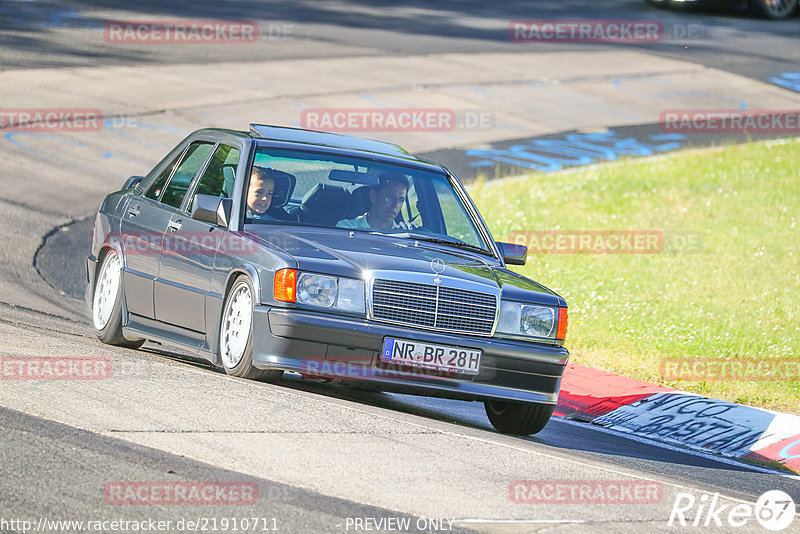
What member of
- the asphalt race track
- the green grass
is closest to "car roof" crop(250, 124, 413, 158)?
the asphalt race track

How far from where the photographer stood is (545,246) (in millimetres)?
16031

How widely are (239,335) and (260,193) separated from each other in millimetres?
1102

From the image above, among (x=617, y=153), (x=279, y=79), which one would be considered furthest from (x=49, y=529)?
(x=279, y=79)

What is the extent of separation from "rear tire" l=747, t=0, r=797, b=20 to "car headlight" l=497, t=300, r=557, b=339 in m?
30.2

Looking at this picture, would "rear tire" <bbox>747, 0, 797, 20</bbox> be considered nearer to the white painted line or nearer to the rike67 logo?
the white painted line

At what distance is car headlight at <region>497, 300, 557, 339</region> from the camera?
24.8ft

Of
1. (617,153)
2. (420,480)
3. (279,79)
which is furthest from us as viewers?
(279,79)

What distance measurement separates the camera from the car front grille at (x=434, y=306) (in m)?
7.28

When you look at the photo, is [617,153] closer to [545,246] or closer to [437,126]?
[437,126]

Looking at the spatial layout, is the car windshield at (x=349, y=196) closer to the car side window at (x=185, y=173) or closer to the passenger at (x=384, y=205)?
the passenger at (x=384, y=205)

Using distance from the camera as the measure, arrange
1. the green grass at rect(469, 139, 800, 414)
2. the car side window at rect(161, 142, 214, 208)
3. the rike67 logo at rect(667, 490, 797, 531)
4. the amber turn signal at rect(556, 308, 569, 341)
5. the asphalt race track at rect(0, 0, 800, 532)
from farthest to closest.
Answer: the green grass at rect(469, 139, 800, 414) < the car side window at rect(161, 142, 214, 208) < the amber turn signal at rect(556, 308, 569, 341) < the rike67 logo at rect(667, 490, 797, 531) < the asphalt race track at rect(0, 0, 800, 532)

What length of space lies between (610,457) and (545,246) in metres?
8.64

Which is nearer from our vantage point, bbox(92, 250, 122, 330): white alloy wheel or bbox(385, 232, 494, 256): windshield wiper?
bbox(385, 232, 494, 256): windshield wiper

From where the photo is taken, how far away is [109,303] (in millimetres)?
9156
